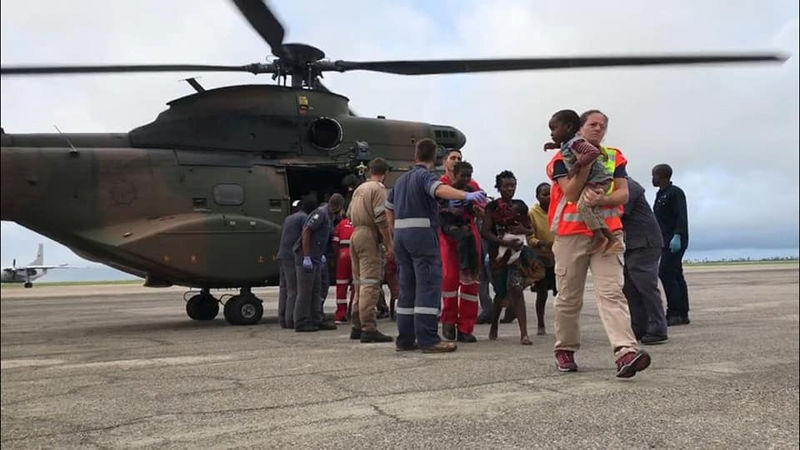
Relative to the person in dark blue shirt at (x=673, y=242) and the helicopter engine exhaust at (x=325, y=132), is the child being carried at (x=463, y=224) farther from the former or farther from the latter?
the helicopter engine exhaust at (x=325, y=132)

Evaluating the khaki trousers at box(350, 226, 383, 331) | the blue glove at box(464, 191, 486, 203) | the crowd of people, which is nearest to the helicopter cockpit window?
the crowd of people

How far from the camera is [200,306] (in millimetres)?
10438

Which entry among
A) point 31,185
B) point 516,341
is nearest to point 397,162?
point 516,341

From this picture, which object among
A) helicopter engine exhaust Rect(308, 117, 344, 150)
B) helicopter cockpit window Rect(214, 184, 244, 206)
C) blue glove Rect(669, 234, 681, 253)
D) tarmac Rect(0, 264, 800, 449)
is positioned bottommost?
tarmac Rect(0, 264, 800, 449)

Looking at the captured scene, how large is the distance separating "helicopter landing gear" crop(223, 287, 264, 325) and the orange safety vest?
5991 millimetres

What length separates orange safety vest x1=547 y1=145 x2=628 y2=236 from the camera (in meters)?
4.21

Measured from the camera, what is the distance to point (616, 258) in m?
4.31

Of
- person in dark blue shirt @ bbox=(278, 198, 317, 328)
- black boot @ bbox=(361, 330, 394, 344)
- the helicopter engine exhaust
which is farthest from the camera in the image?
the helicopter engine exhaust

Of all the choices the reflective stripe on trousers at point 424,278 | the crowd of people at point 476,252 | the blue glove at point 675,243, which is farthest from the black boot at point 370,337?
the blue glove at point 675,243

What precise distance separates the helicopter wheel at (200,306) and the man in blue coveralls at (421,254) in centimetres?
526

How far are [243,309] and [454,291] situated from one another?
155 inches

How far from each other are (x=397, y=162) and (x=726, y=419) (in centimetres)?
775

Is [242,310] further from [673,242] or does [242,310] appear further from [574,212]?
[574,212]

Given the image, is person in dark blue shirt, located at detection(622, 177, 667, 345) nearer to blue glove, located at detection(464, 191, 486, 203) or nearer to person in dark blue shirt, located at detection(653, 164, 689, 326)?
person in dark blue shirt, located at detection(653, 164, 689, 326)
